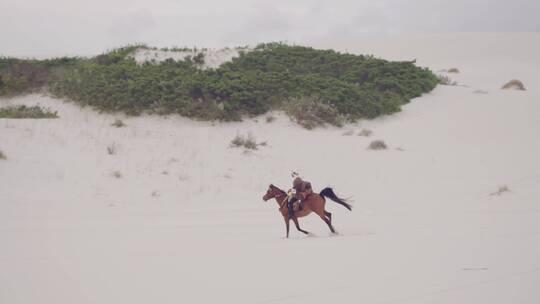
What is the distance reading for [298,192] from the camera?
6.70 meters

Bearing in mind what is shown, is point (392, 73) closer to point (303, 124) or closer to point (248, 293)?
point (303, 124)

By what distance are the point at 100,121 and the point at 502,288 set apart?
12.6 meters

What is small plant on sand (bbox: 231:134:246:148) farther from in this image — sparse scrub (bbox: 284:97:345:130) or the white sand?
sparse scrub (bbox: 284:97:345:130)

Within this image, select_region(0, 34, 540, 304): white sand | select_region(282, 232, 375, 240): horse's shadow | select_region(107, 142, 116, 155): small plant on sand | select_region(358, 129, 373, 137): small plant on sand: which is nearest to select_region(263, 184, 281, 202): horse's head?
select_region(0, 34, 540, 304): white sand

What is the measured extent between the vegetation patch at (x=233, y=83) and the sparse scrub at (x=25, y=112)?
4.31ft

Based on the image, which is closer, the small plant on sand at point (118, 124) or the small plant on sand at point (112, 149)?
the small plant on sand at point (112, 149)

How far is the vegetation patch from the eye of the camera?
15578 mm

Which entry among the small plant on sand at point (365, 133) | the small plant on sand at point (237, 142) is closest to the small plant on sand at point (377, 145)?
the small plant on sand at point (365, 133)

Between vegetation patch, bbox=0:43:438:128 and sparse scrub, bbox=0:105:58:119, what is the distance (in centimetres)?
131

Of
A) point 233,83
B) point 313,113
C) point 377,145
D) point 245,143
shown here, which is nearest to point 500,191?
point 377,145

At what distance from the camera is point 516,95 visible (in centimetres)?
1847

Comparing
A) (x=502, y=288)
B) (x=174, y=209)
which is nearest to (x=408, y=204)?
(x=174, y=209)

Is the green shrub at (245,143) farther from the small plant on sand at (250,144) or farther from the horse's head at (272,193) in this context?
the horse's head at (272,193)

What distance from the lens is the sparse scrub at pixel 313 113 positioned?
604 inches
